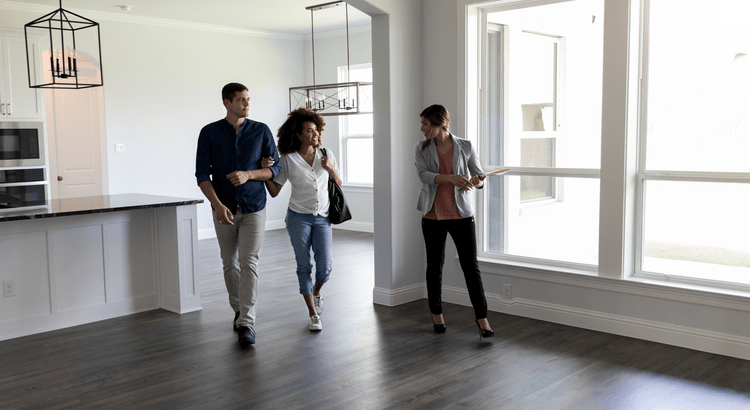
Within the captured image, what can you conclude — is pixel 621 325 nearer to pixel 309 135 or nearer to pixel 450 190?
pixel 450 190

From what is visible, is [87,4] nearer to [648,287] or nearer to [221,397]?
[221,397]

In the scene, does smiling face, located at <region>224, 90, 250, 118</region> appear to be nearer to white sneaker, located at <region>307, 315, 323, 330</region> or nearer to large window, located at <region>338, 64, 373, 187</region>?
white sneaker, located at <region>307, 315, 323, 330</region>

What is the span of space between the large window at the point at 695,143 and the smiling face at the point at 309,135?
2022mm

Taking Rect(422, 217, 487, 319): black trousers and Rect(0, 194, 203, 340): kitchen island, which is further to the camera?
Rect(0, 194, 203, 340): kitchen island

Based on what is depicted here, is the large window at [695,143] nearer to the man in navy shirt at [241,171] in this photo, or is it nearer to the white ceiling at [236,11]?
the man in navy shirt at [241,171]

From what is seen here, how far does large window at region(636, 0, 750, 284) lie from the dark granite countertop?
119 inches

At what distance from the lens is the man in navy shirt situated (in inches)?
149

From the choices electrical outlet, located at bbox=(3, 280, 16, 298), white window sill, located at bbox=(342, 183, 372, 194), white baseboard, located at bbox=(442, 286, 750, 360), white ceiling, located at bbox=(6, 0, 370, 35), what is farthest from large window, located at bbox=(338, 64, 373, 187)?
electrical outlet, located at bbox=(3, 280, 16, 298)

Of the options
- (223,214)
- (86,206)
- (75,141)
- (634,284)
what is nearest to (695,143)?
(634,284)

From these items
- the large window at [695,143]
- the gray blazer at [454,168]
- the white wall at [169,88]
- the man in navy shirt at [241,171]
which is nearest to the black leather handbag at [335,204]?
the man in navy shirt at [241,171]

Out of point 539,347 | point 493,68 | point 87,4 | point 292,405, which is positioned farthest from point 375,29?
point 87,4

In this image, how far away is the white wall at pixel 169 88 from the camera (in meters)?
7.48

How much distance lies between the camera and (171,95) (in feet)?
26.4

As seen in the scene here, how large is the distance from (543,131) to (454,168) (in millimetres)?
927
